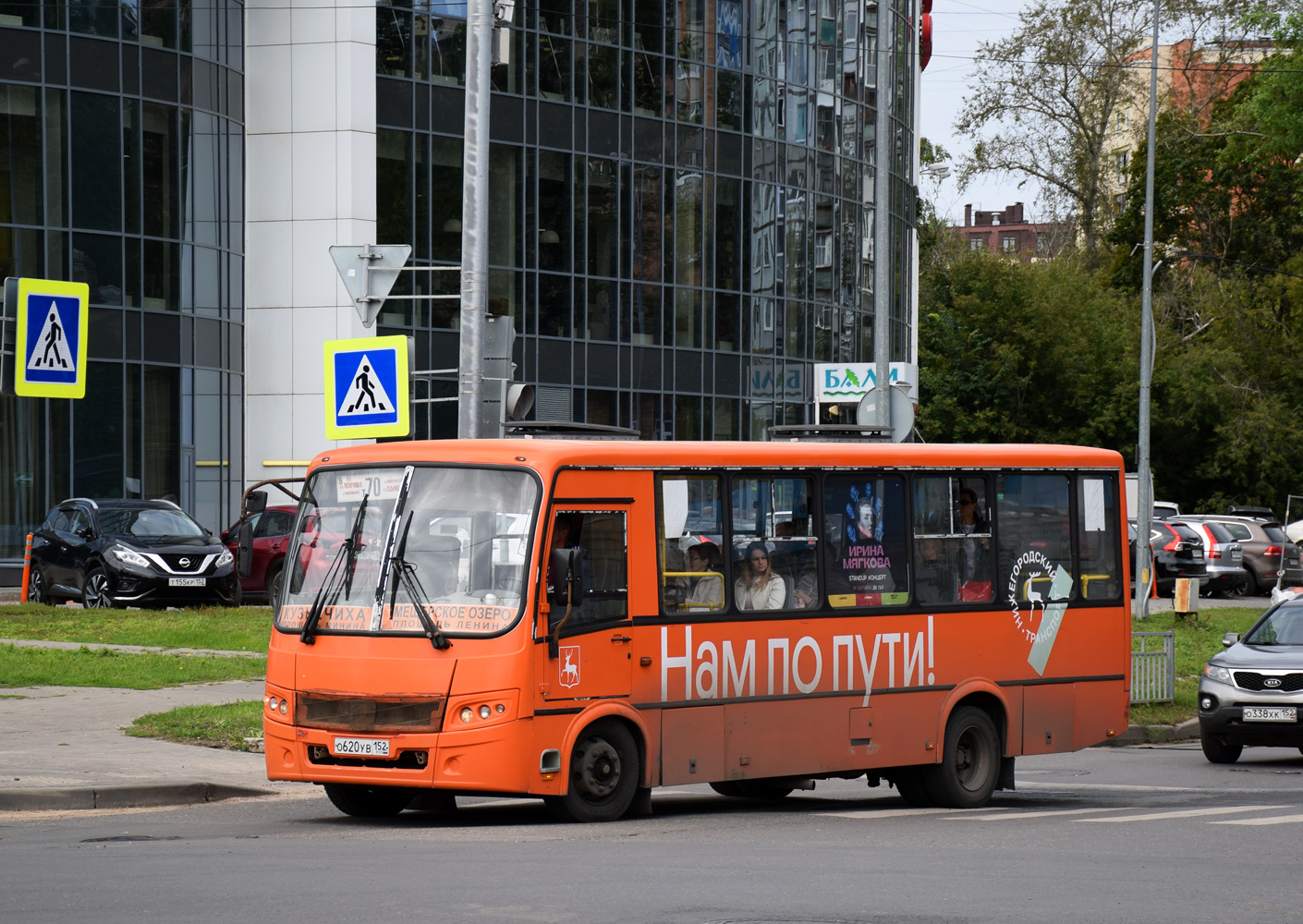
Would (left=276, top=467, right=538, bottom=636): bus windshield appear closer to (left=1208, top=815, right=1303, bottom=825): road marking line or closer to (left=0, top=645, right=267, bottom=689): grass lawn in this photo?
(left=1208, top=815, right=1303, bottom=825): road marking line

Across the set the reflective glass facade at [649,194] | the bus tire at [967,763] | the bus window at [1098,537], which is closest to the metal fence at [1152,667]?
the bus window at [1098,537]

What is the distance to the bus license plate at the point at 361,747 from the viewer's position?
10.8 m

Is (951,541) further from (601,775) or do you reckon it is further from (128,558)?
(128,558)

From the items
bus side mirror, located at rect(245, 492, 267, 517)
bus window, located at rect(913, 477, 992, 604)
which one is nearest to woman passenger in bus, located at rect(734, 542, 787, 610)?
bus window, located at rect(913, 477, 992, 604)

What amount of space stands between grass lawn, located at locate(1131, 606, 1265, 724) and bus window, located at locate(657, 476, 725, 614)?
924 centimetres

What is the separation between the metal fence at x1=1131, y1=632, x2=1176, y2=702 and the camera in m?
20.2

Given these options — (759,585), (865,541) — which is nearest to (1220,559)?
(865,541)

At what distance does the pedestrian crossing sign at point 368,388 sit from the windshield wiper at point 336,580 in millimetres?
4284

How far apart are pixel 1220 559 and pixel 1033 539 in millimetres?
27898

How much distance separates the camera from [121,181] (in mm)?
32875

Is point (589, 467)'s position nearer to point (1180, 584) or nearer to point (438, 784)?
point (438, 784)

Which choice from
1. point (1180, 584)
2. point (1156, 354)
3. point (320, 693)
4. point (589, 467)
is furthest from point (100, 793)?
point (1156, 354)

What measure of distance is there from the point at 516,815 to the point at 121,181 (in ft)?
77.9

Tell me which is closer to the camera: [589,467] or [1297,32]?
[589,467]
